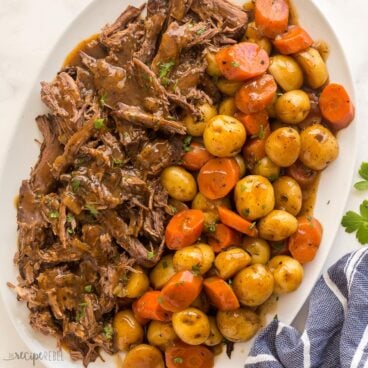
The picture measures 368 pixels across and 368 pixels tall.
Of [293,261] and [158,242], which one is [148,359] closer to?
[158,242]

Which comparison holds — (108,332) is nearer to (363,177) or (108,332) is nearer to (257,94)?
(257,94)

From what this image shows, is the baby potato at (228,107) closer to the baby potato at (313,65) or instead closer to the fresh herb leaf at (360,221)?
the baby potato at (313,65)

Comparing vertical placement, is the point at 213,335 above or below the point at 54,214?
below

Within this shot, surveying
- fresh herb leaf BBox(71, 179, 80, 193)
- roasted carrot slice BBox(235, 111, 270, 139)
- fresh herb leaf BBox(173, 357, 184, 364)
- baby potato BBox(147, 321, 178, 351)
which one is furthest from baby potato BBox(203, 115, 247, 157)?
fresh herb leaf BBox(173, 357, 184, 364)

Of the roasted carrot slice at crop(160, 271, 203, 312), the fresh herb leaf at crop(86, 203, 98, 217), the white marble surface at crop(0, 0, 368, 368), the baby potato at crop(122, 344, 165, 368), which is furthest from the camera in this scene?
the white marble surface at crop(0, 0, 368, 368)

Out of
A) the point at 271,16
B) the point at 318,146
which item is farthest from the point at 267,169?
the point at 271,16

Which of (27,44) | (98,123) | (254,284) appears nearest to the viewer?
(254,284)

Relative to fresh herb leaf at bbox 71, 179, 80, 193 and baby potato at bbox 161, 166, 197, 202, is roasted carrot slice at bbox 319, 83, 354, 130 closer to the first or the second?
baby potato at bbox 161, 166, 197, 202
